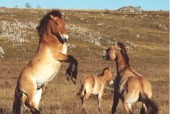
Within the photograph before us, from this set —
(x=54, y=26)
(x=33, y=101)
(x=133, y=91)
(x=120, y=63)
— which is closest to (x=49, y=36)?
(x=54, y=26)

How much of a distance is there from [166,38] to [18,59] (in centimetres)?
4335

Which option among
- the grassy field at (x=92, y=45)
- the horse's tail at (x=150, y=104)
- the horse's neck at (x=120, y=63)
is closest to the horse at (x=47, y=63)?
the horse's tail at (x=150, y=104)

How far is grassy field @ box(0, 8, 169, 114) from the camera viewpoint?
82.1 feet

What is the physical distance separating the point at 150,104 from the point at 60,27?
275 cm

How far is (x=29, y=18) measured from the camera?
87.2m

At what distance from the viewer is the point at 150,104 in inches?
490

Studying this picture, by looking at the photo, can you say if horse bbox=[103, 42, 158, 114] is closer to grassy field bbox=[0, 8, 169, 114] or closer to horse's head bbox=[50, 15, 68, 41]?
horse's head bbox=[50, 15, 68, 41]

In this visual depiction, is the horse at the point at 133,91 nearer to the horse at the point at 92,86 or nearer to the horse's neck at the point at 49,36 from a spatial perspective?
the horse's neck at the point at 49,36

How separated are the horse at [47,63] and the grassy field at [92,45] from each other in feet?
21.6

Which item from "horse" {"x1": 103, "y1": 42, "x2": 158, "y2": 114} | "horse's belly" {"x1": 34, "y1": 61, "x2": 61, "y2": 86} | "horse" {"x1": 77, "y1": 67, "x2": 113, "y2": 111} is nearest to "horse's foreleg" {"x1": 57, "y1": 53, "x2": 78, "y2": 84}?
"horse's belly" {"x1": 34, "y1": 61, "x2": 61, "y2": 86}

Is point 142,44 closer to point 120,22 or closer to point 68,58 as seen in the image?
point 120,22

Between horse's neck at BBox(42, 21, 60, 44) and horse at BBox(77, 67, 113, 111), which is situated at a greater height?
horse's neck at BBox(42, 21, 60, 44)

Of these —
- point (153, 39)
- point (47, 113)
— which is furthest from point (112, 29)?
point (47, 113)

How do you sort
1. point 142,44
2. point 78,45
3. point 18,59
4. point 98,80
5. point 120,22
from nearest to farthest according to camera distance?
point 98,80
point 18,59
point 78,45
point 142,44
point 120,22
